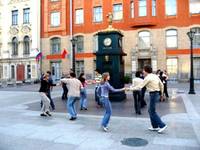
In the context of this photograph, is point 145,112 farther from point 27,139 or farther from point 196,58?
point 196,58

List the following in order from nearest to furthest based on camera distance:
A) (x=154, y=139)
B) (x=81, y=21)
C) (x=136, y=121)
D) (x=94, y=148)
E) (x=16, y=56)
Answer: (x=94, y=148)
(x=154, y=139)
(x=136, y=121)
(x=81, y=21)
(x=16, y=56)

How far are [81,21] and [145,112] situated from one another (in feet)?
93.9

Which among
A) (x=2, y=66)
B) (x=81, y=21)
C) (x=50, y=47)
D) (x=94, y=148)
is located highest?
(x=81, y=21)

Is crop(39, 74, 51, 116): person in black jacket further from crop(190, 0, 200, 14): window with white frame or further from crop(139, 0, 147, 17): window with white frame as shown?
crop(190, 0, 200, 14): window with white frame

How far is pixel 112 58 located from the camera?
15203mm

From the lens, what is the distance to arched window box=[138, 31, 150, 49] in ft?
112

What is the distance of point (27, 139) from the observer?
7199mm

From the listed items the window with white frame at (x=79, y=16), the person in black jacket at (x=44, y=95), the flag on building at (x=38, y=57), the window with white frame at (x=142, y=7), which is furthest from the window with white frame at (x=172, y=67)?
Result: the person in black jacket at (x=44, y=95)

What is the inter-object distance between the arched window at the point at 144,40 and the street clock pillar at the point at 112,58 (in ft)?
62.9

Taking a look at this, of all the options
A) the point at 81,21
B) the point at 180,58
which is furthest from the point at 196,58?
the point at 81,21

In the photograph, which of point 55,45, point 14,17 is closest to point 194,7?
point 55,45

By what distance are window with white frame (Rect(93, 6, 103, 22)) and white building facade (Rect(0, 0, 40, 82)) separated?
893 centimetres

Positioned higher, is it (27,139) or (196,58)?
(196,58)

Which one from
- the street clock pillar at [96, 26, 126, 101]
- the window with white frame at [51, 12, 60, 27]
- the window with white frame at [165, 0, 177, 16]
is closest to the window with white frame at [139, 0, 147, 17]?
the window with white frame at [165, 0, 177, 16]
